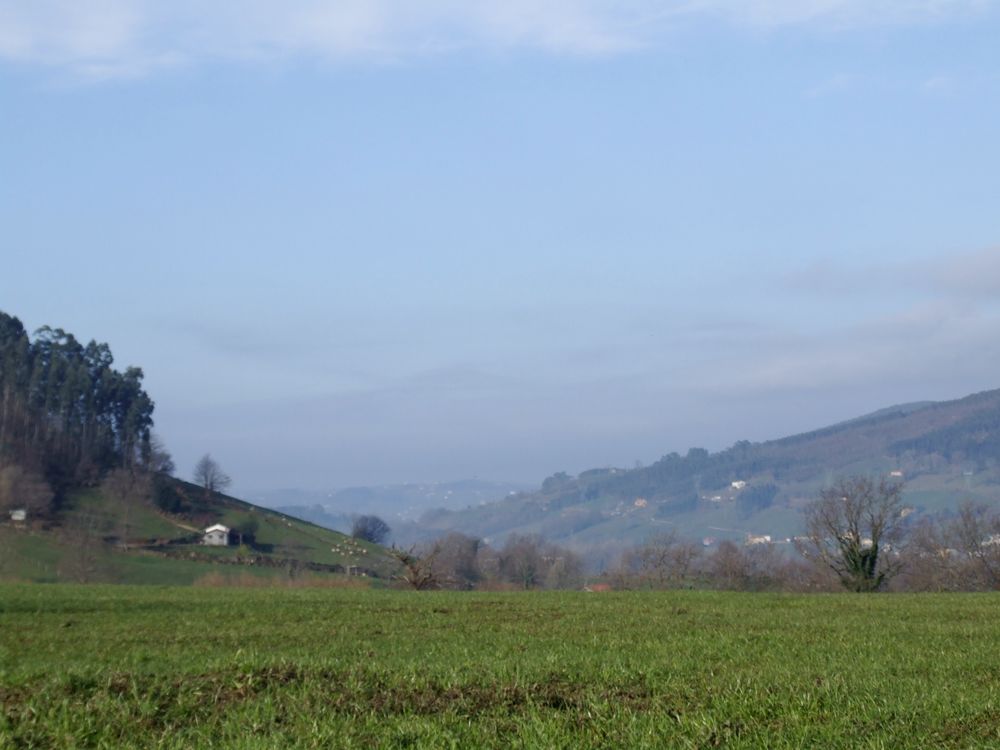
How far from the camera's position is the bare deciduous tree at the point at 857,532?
60656 millimetres

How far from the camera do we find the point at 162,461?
159000mm

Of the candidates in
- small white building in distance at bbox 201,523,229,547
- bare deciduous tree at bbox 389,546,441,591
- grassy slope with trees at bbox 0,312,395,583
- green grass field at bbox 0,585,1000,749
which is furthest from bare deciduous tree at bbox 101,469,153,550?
green grass field at bbox 0,585,1000,749

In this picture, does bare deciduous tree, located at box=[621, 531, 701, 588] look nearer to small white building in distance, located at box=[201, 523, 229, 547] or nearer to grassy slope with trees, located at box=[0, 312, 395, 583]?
grassy slope with trees, located at box=[0, 312, 395, 583]

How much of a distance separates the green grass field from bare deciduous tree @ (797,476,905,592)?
37.8m

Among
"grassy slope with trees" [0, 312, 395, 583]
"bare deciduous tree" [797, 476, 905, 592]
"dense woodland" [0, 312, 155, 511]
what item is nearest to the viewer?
"bare deciduous tree" [797, 476, 905, 592]

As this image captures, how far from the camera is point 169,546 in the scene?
116375 millimetres

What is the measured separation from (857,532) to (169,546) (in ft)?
259

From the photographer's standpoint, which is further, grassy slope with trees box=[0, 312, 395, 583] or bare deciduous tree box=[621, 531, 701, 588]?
grassy slope with trees box=[0, 312, 395, 583]

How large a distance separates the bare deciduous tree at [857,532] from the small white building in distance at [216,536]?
73.2m

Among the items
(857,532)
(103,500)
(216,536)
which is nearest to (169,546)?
(216,536)

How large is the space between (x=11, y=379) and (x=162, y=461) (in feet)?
83.5

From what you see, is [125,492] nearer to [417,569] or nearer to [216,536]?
[216,536]

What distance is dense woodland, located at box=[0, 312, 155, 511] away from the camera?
138m

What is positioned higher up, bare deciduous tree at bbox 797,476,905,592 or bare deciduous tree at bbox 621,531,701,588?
bare deciduous tree at bbox 797,476,905,592
